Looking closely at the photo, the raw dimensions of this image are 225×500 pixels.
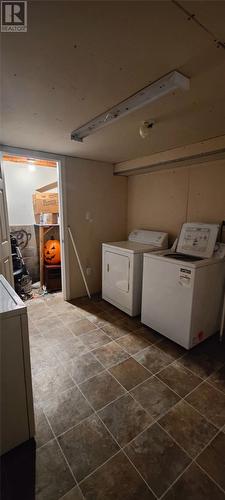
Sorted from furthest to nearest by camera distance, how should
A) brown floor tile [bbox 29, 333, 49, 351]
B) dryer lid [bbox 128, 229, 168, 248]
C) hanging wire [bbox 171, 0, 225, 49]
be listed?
dryer lid [bbox 128, 229, 168, 248], brown floor tile [bbox 29, 333, 49, 351], hanging wire [bbox 171, 0, 225, 49]

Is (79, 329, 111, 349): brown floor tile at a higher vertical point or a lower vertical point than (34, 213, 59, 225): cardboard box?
lower

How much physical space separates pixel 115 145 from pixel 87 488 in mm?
2784

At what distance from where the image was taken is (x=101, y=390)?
5.58 feet

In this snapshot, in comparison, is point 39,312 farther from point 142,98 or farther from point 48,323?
point 142,98

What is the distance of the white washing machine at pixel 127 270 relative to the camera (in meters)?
2.68

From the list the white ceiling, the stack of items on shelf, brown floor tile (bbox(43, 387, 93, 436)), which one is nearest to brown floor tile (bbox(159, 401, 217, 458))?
brown floor tile (bbox(43, 387, 93, 436))

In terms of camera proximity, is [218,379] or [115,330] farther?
[115,330]

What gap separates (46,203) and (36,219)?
0.39 m

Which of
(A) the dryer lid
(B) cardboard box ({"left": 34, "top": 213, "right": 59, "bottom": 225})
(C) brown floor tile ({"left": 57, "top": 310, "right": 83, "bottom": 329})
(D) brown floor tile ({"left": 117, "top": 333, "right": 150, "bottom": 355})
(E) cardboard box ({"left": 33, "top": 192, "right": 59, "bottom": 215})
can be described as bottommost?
(D) brown floor tile ({"left": 117, "top": 333, "right": 150, "bottom": 355})

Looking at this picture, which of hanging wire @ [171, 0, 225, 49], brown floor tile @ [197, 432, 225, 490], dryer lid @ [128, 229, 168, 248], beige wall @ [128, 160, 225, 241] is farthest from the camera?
dryer lid @ [128, 229, 168, 248]

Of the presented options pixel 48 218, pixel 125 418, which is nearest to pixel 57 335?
pixel 125 418

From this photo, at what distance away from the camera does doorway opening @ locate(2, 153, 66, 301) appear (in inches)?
148

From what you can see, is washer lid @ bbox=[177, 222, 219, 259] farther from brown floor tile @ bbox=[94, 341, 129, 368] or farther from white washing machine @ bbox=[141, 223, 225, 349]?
brown floor tile @ bbox=[94, 341, 129, 368]

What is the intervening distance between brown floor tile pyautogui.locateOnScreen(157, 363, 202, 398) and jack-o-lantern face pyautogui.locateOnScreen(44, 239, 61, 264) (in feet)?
8.29
